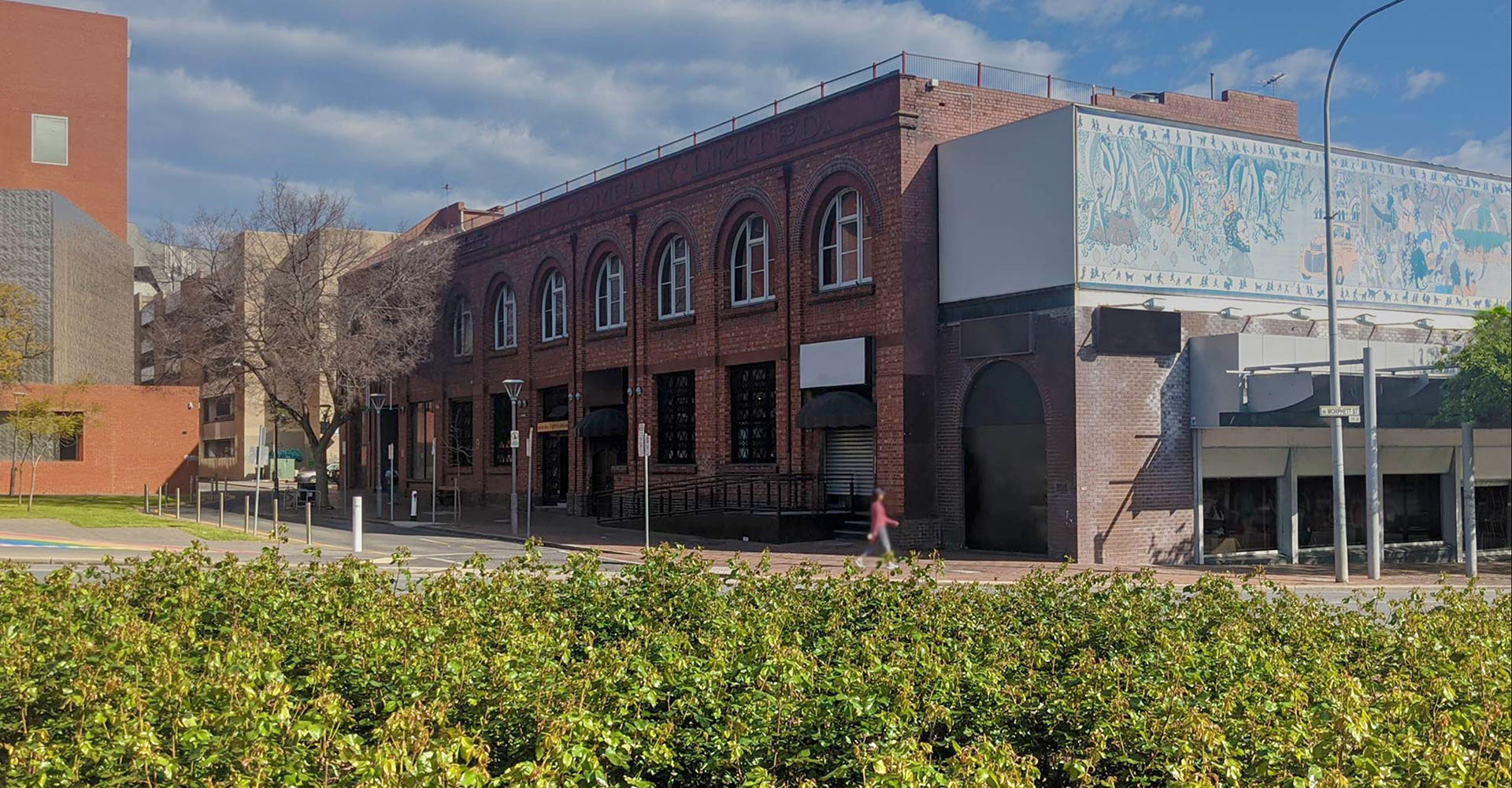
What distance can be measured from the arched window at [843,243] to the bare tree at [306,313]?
18.7 metres

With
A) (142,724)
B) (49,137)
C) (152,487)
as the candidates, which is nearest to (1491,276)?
(142,724)

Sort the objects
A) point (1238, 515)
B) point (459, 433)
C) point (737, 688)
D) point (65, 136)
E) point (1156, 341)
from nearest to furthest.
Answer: point (737, 688) < point (1156, 341) < point (1238, 515) < point (459, 433) < point (65, 136)

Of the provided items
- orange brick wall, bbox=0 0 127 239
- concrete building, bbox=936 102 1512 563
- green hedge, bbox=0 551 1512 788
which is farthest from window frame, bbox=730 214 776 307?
orange brick wall, bbox=0 0 127 239

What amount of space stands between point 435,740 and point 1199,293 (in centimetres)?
2597

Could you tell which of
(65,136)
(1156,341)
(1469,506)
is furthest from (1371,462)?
(65,136)

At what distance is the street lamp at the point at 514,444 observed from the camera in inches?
1457

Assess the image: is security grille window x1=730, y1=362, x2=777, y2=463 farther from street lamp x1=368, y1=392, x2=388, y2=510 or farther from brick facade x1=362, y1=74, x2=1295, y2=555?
street lamp x1=368, y1=392, x2=388, y2=510

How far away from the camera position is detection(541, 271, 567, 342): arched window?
4531cm

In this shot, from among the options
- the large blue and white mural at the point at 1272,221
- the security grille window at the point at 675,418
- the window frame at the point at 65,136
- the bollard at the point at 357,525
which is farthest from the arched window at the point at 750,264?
the window frame at the point at 65,136

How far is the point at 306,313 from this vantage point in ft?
142

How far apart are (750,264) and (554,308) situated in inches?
487

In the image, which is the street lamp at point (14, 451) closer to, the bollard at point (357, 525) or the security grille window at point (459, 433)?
the security grille window at point (459, 433)

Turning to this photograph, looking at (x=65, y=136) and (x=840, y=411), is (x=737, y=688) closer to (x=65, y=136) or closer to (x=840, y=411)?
(x=840, y=411)

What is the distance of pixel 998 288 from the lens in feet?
93.6
